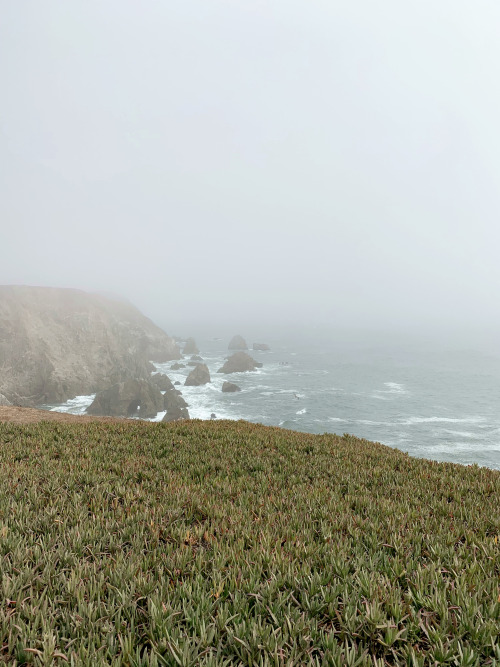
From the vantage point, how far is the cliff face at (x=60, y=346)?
192ft

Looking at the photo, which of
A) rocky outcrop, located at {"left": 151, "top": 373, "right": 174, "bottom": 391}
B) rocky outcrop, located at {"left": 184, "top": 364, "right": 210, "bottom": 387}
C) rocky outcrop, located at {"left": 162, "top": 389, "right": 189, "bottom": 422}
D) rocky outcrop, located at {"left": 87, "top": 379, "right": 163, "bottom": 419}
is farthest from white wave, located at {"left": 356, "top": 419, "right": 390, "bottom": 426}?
rocky outcrop, located at {"left": 151, "top": 373, "right": 174, "bottom": 391}

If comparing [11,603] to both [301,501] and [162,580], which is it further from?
[301,501]

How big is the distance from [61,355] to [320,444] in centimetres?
6944

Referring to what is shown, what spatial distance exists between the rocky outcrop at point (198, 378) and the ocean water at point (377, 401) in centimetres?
198

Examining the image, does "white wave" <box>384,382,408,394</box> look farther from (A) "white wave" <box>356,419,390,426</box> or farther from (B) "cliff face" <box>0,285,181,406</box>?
(B) "cliff face" <box>0,285,181,406</box>

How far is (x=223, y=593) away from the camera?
3303 mm

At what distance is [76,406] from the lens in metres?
54.3

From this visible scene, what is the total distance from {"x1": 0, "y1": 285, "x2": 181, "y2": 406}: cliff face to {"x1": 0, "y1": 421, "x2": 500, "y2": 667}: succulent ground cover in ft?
196

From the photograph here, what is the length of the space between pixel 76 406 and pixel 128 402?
10272mm

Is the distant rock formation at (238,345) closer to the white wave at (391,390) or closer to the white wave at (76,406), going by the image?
the white wave at (391,390)

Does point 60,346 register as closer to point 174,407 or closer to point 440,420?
point 174,407

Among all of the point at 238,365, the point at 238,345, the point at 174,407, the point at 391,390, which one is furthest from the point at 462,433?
the point at 238,345

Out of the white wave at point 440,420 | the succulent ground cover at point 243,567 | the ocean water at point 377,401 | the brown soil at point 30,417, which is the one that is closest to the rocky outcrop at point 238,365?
the ocean water at point 377,401

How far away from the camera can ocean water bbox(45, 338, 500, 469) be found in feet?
150
